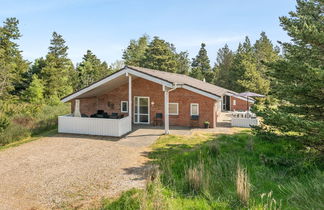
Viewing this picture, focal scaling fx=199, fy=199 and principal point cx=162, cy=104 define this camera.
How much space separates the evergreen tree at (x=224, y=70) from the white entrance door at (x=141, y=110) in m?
26.0

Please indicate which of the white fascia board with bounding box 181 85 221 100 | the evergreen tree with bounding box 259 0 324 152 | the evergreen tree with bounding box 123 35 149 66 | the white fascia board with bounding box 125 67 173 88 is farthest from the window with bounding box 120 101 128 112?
the evergreen tree with bounding box 123 35 149 66

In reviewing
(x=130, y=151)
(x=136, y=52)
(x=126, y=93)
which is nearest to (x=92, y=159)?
(x=130, y=151)

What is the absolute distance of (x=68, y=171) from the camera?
7.41 metres

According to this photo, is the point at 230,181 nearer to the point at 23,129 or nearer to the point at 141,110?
the point at 141,110

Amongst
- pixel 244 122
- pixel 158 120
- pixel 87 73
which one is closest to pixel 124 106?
pixel 158 120

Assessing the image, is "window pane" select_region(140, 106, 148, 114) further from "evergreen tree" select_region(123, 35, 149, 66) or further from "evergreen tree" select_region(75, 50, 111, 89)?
"evergreen tree" select_region(123, 35, 149, 66)

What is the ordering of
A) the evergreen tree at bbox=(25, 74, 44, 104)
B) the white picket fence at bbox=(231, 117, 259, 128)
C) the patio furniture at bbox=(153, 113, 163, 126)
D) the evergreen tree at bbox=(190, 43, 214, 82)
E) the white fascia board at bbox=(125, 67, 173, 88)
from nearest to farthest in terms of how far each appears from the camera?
1. the white fascia board at bbox=(125, 67, 173, 88)
2. the white picket fence at bbox=(231, 117, 259, 128)
3. the patio furniture at bbox=(153, 113, 163, 126)
4. the evergreen tree at bbox=(25, 74, 44, 104)
5. the evergreen tree at bbox=(190, 43, 214, 82)

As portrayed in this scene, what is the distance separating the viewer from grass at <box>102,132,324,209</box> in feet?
15.5

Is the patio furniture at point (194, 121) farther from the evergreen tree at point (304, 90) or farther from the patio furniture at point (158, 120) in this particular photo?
the evergreen tree at point (304, 90)

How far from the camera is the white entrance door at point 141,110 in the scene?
17.0m

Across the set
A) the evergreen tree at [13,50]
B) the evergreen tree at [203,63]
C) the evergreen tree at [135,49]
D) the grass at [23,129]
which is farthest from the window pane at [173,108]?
the evergreen tree at [135,49]

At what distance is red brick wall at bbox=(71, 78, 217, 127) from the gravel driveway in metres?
4.98

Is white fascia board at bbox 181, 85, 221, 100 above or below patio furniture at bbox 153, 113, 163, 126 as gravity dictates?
above

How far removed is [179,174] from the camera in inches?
276
